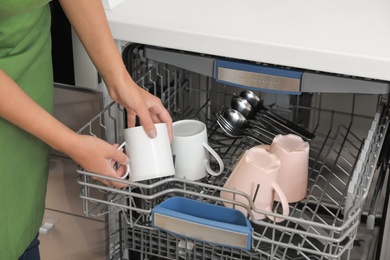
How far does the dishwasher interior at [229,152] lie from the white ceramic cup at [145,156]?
0.04 m

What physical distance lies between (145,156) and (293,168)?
28 cm

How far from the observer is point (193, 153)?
1.32 m

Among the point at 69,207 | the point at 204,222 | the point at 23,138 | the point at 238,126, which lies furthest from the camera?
the point at 69,207

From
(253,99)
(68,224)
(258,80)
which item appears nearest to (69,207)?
(68,224)

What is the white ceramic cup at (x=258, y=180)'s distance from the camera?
4.02 ft

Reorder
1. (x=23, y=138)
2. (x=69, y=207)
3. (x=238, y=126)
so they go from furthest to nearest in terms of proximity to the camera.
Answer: (x=69, y=207), (x=238, y=126), (x=23, y=138)

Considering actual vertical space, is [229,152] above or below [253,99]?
below

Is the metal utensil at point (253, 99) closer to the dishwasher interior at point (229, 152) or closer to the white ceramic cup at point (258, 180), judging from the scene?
the dishwasher interior at point (229, 152)

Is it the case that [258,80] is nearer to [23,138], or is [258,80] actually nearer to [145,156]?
[145,156]

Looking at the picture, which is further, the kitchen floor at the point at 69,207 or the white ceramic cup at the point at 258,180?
the kitchen floor at the point at 69,207

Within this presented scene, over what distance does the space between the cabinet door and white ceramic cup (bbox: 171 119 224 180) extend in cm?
37

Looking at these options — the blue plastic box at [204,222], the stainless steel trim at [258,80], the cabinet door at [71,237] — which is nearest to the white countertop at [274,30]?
the stainless steel trim at [258,80]

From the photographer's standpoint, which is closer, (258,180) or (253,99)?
(258,180)

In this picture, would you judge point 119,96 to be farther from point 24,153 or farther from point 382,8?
point 382,8
